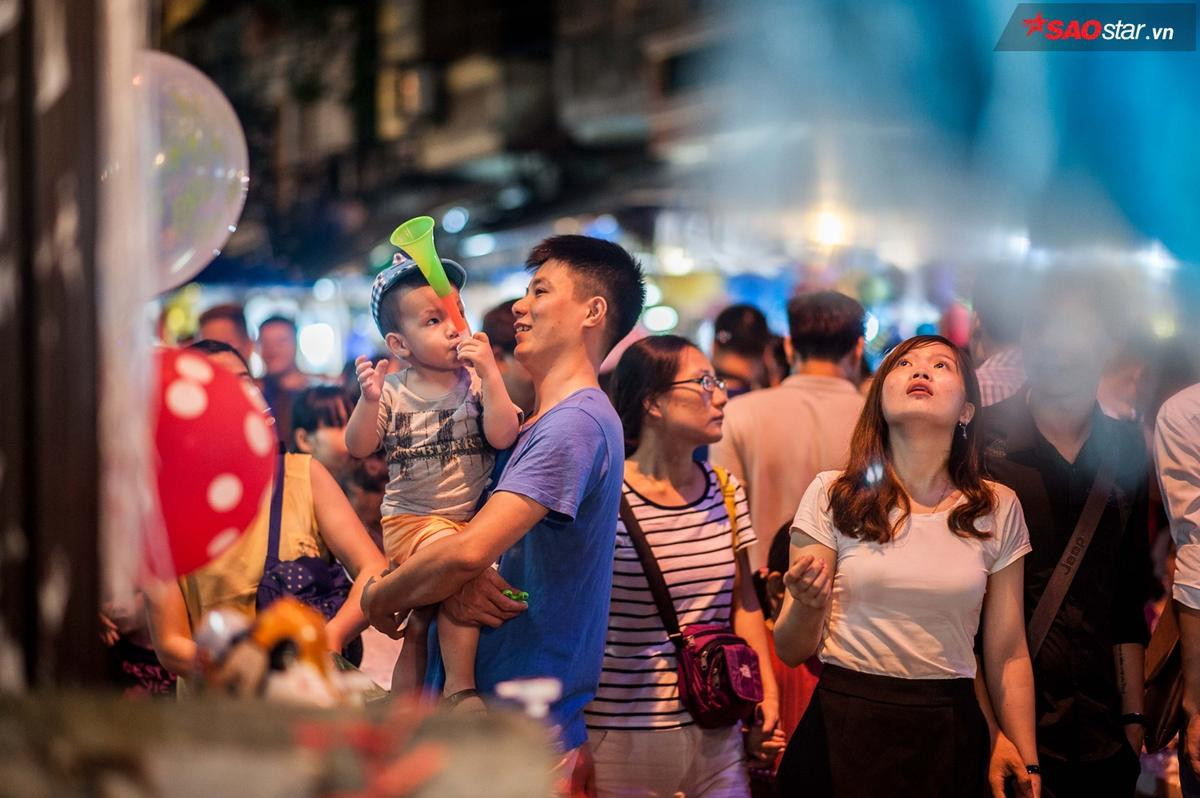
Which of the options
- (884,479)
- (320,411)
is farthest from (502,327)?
(884,479)

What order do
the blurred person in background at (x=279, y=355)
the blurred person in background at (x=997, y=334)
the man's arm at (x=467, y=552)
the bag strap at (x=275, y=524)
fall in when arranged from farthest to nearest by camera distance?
the blurred person in background at (x=279, y=355) < the blurred person in background at (x=997, y=334) < the bag strap at (x=275, y=524) < the man's arm at (x=467, y=552)

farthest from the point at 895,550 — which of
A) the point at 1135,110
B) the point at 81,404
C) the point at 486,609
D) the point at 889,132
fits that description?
the point at 889,132

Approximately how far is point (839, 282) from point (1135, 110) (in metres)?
6.79

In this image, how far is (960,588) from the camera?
2824mm

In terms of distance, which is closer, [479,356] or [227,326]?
[479,356]

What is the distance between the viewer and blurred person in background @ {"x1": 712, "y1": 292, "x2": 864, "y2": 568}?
13.9ft

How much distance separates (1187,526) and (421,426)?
1881 millimetres

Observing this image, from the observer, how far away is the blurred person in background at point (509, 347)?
4273mm

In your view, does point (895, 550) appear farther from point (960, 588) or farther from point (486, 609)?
point (486, 609)

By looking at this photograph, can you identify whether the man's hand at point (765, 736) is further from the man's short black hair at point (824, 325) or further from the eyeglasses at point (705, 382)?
the man's short black hair at point (824, 325)

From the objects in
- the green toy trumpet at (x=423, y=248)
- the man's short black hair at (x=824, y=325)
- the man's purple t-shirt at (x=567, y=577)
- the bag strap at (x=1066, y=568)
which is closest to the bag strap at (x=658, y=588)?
the man's purple t-shirt at (x=567, y=577)

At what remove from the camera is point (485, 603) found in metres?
2.58

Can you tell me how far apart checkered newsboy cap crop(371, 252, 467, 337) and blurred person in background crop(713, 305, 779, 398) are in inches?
98.0

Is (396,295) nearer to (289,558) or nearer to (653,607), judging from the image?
(289,558)
